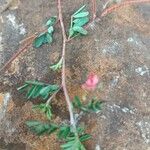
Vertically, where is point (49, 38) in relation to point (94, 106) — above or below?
above

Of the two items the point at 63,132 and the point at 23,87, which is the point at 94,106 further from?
the point at 23,87

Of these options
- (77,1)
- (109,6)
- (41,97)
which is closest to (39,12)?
(77,1)

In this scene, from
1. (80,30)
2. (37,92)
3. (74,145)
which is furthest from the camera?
(80,30)

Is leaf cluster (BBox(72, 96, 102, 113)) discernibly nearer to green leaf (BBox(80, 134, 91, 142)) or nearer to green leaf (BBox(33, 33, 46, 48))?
green leaf (BBox(80, 134, 91, 142))

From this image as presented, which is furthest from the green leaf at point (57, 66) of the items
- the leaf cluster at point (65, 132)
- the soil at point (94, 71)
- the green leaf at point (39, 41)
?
the leaf cluster at point (65, 132)

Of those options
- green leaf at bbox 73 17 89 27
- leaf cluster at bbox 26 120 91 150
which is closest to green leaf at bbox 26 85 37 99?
leaf cluster at bbox 26 120 91 150

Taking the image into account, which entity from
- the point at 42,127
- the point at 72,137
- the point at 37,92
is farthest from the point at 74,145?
the point at 37,92

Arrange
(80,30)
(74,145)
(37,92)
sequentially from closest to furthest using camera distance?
(74,145) < (37,92) < (80,30)
